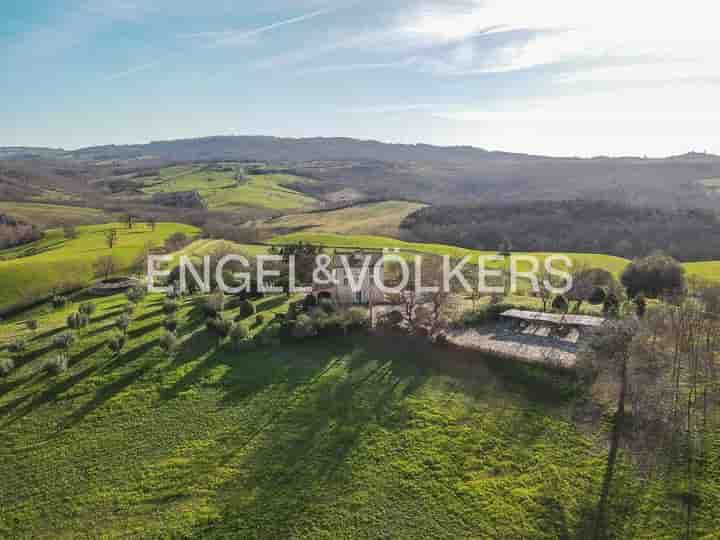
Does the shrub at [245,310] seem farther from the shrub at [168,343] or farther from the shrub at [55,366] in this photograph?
the shrub at [55,366]

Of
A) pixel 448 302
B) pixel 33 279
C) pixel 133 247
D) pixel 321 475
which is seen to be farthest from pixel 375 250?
pixel 321 475

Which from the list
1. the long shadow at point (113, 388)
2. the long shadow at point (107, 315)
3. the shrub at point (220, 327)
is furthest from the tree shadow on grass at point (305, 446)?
the long shadow at point (107, 315)

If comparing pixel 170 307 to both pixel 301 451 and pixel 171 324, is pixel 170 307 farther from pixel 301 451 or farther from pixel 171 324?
pixel 301 451

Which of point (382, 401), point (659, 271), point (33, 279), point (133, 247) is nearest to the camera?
Answer: point (382, 401)

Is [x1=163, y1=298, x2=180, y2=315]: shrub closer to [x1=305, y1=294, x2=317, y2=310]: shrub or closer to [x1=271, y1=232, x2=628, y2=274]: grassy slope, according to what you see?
[x1=305, y1=294, x2=317, y2=310]: shrub

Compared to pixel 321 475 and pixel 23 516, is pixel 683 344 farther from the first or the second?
pixel 23 516

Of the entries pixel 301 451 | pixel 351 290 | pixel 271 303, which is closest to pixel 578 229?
pixel 351 290
